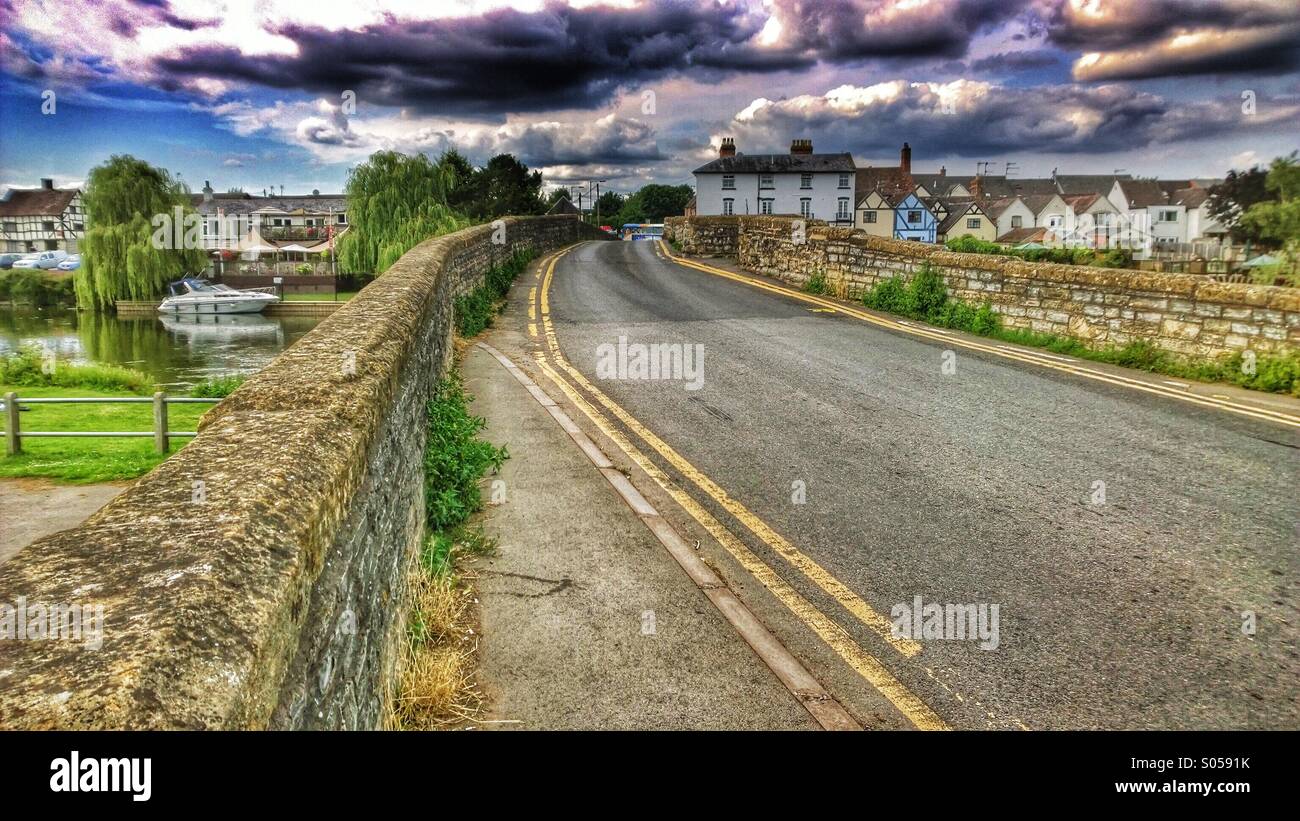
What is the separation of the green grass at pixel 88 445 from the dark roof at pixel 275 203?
9254cm

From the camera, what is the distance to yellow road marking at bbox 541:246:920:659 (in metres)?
5.02

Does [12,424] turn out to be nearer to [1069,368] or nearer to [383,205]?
[1069,368]

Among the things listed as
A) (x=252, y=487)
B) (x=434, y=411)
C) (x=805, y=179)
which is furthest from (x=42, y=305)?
(x=252, y=487)

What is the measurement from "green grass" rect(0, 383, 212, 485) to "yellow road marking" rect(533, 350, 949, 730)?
30.9 feet

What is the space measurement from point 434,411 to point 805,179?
79565 millimetres

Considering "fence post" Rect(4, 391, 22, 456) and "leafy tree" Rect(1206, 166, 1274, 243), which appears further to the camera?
"leafy tree" Rect(1206, 166, 1274, 243)

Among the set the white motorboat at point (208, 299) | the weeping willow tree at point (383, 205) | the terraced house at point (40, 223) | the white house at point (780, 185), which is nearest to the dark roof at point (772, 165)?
the white house at point (780, 185)

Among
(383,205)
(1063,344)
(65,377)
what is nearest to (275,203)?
(383,205)

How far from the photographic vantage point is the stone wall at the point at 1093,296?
1108 centimetres

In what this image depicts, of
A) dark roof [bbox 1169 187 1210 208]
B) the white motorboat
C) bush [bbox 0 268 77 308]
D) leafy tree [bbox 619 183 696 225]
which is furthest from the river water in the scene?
leafy tree [bbox 619 183 696 225]

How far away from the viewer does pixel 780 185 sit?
8219 centimetres

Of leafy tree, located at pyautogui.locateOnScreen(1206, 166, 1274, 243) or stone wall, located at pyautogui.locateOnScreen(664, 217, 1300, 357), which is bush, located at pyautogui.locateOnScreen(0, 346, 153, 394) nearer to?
stone wall, located at pyautogui.locateOnScreen(664, 217, 1300, 357)

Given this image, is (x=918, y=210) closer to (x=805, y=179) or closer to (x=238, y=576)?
(x=805, y=179)

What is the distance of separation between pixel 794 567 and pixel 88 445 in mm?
19560
